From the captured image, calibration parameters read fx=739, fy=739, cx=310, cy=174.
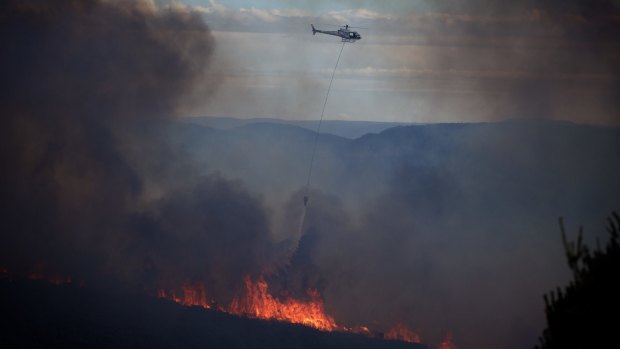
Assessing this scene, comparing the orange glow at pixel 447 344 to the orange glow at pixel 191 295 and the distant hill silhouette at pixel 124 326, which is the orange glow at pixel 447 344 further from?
the orange glow at pixel 191 295

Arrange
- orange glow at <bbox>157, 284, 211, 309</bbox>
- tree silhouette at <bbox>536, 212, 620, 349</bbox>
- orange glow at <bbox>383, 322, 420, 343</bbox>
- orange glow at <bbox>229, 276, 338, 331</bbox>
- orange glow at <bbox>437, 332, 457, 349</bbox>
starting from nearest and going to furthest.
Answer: tree silhouette at <bbox>536, 212, 620, 349</bbox> → orange glow at <bbox>229, 276, 338, 331</bbox> → orange glow at <bbox>157, 284, 211, 309</bbox> → orange glow at <bbox>383, 322, 420, 343</bbox> → orange glow at <bbox>437, 332, 457, 349</bbox>

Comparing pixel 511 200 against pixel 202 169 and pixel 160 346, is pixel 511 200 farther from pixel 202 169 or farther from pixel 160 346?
pixel 160 346

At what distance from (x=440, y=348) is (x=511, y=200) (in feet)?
187

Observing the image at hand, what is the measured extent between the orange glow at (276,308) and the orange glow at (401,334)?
8.06 meters

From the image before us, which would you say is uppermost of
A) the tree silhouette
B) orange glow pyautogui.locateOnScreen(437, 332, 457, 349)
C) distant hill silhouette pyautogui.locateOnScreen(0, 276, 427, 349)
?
the tree silhouette

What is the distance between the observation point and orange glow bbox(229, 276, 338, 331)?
323ft

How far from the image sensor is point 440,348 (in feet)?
340

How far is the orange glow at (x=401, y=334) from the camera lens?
4090 inches

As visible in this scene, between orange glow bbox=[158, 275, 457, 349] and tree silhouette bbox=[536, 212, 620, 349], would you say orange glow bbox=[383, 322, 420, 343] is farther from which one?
tree silhouette bbox=[536, 212, 620, 349]

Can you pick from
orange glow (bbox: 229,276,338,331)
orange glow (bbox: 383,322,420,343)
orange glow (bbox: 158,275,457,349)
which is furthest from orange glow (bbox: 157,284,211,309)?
orange glow (bbox: 383,322,420,343)

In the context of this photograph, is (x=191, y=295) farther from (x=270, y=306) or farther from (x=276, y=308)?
(x=276, y=308)

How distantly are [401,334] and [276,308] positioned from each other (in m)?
20.2

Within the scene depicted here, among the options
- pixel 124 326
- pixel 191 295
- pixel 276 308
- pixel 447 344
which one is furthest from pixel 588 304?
pixel 447 344

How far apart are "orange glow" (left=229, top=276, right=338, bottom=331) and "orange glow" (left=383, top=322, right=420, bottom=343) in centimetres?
806
